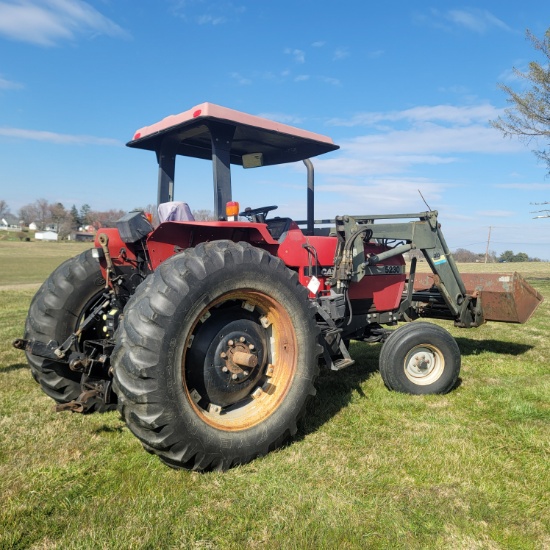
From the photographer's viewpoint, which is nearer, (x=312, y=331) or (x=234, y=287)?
(x=234, y=287)

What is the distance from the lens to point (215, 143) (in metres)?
3.70

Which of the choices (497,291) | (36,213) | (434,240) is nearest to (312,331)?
(434,240)

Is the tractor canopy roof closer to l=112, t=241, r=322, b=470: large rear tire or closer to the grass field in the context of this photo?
l=112, t=241, r=322, b=470: large rear tire

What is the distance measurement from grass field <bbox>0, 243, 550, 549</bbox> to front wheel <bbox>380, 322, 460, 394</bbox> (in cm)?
17

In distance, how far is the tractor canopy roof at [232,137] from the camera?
141 inches

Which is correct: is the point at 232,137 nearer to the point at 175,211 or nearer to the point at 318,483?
the point at 175,211

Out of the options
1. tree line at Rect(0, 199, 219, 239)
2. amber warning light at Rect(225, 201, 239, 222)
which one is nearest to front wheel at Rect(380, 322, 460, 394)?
amber warning light at Rect(225, 201, 239, 222)

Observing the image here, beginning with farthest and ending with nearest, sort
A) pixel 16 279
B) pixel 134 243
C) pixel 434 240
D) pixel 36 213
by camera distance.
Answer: pixel 36 213 < pixel 16 279 < pixel 434 240 < pixel 134 243

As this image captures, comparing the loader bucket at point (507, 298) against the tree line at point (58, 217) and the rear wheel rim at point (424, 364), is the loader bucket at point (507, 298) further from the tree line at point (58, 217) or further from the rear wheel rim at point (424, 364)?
the tree line at point (58, 217)

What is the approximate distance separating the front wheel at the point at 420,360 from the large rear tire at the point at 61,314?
267 centimetres

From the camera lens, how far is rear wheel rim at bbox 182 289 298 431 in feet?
9.77

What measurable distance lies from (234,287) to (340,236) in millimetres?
1762

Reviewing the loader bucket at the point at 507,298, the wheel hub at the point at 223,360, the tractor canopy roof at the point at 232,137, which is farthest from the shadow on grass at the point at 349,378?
the tractor canopy roof at the point at 232,137

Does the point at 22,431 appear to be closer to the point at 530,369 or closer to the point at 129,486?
the point at 129,486
